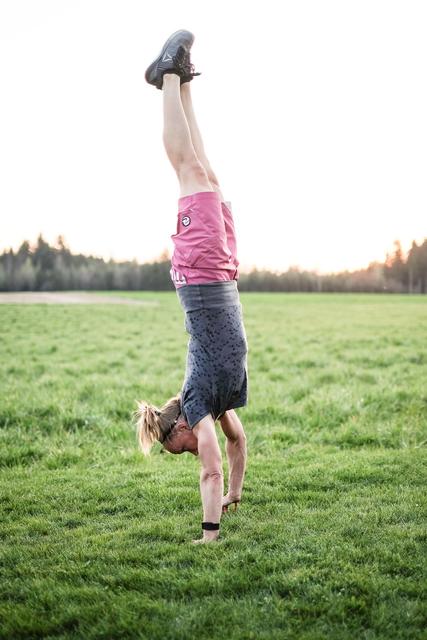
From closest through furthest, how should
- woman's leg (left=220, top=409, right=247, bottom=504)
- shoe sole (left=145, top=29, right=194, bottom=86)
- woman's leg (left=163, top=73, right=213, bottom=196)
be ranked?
1. woman's leg (left=163, top=73, right=213, bottom=196)
2. shoe sole (left=145, top=29, right=194, bottom=86)
3. woman's leg (left=220, top=409, right=247, bottom=504)

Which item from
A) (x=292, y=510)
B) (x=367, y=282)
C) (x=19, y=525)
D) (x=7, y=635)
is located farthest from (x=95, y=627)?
(x=367, y=282)

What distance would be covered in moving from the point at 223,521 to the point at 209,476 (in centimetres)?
73

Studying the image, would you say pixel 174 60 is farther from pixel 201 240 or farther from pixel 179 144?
pixel 201 240

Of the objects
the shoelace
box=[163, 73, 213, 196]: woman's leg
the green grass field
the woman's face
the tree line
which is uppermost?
the tree line

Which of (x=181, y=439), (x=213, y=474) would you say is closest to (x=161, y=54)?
(x=181, y=439)

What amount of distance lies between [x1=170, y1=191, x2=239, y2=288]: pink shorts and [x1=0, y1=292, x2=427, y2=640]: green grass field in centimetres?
218

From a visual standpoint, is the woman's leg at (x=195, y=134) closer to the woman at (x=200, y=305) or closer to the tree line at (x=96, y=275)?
the woman at (x=200, y=305)

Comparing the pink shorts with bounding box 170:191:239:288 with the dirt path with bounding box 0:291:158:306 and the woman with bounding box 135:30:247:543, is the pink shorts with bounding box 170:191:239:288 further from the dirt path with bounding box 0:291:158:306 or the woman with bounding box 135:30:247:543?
the dirt path with bounding box 0:291:158:306

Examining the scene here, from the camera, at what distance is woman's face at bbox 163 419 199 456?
15.9 feet

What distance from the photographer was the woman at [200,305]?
4582mm

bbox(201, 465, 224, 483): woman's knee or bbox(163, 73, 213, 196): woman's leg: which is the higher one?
bbox(163, 73, 213, 196): woman's leg

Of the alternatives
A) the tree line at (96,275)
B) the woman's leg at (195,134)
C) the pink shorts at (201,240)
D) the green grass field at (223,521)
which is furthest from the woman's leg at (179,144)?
the tree line at (96,275)

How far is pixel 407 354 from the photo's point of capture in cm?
1583

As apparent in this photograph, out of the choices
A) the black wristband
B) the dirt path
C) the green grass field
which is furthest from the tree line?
the black wristband
